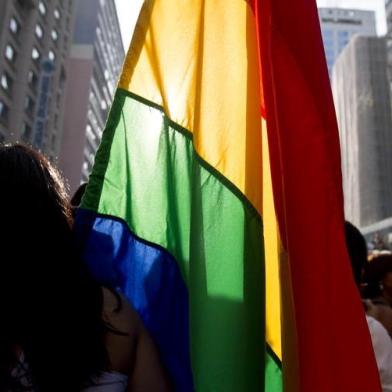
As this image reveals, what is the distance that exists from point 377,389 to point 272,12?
0.98 meters

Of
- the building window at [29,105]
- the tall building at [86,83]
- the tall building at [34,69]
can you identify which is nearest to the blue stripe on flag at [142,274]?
the tall building at [34,69]

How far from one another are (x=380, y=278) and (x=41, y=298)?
2066 mm

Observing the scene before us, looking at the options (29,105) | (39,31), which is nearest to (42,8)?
(39,31)

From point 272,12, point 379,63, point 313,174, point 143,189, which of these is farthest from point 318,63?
point 379,63

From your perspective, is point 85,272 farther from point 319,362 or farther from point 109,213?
point 319,362

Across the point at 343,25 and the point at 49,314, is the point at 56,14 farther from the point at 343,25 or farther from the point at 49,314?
the point at 343,25

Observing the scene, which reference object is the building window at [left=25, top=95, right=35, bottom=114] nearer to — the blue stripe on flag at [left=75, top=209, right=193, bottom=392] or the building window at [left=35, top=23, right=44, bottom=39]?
the building window at [left=35, top=23, right=44, bottom=39]

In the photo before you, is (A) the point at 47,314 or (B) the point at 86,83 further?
(B) the point at 86,83

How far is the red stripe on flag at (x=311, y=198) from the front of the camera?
1136mm

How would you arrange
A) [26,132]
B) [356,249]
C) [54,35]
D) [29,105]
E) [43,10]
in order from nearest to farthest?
[356,249] < [26,132] < [29,105] < [43,10] < [54,35]

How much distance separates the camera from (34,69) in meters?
28.9

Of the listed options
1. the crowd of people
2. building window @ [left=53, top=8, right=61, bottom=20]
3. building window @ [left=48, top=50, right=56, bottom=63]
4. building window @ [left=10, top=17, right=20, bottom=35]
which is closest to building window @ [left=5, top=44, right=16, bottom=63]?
building window @ [left=10, top=17, right=20, bottom=35]

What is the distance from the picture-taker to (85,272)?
107 cm

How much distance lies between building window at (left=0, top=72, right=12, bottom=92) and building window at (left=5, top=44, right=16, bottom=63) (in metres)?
0.89
